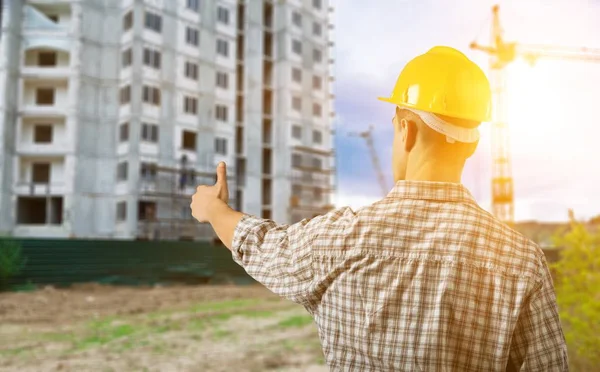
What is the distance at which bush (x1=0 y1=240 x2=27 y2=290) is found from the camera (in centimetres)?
552

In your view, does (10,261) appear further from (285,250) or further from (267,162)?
(267,162)

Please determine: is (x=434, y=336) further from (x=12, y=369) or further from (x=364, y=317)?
(x=12, y=369)

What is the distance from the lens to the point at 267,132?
13852mm

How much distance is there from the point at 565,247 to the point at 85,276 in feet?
16.6

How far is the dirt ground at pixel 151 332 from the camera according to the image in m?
3.48

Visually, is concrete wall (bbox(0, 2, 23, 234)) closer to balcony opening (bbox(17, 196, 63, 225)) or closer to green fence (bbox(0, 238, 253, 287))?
balcony opening (bbox(17, 196, 63, 225))

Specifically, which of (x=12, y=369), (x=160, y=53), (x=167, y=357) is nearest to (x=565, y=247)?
(x=167, y=357)

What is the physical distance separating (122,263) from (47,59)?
676 centimetres

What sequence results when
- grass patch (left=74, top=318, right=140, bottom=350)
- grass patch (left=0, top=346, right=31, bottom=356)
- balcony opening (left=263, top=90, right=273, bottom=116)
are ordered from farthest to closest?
balcony opening (left=263, top=90, right=273, bottom=116), grass patch (left=74, top=318, right=140, bottom=350), grass patch (left=0, top=346, right=31, bottom=356)

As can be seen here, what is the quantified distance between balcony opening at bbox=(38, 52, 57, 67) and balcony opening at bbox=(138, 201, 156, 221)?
3.44 m

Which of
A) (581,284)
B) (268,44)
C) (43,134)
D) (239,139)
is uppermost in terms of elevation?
(268,44)

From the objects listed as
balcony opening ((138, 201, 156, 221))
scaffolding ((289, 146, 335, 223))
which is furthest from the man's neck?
scaffolding ((289, 146, 335, 223))

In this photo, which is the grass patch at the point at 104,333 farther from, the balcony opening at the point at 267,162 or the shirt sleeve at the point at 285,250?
the balcony opening at the point at 267,162

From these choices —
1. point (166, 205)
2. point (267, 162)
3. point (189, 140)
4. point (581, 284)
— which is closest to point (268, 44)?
point (267, 162)
